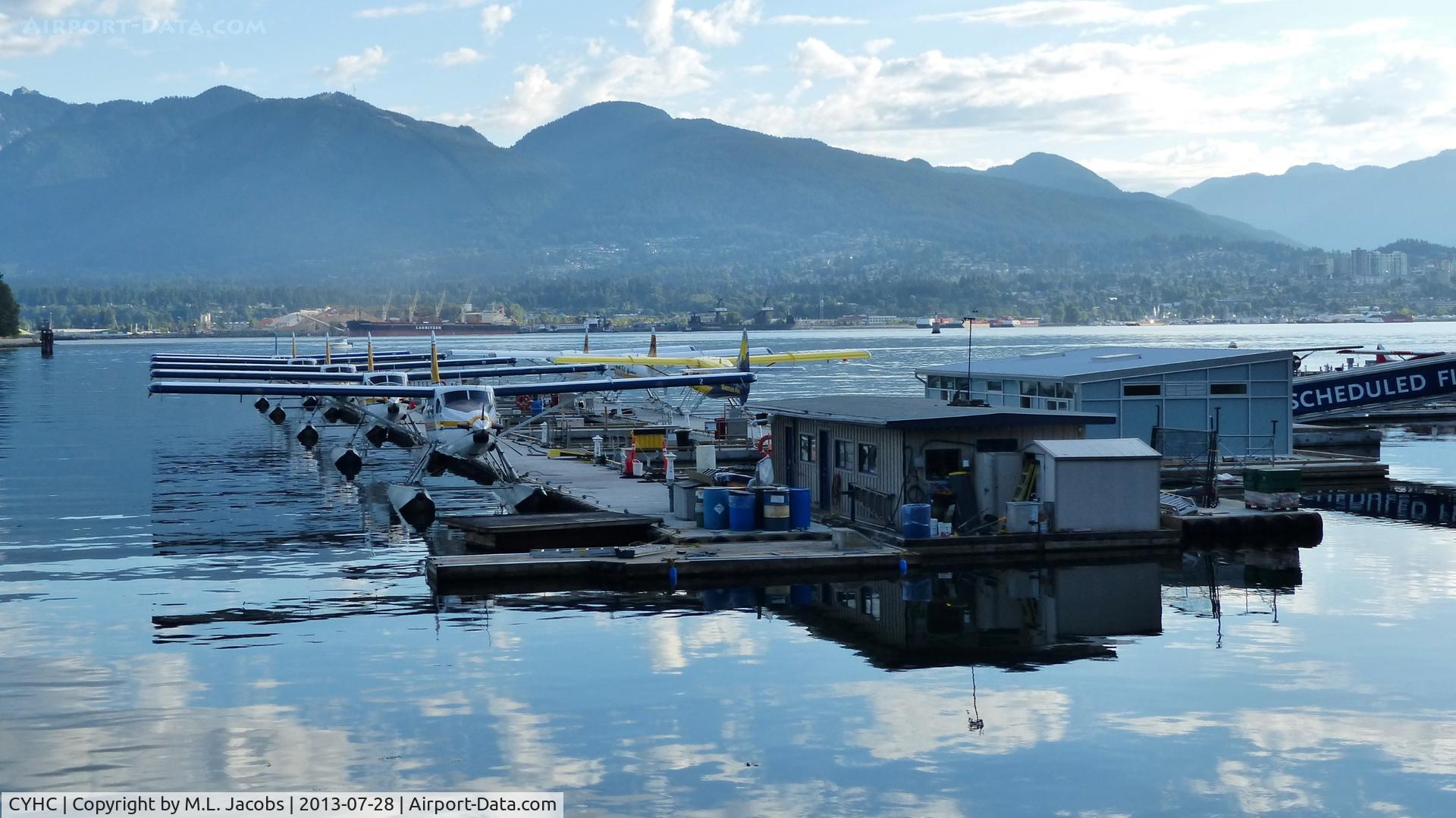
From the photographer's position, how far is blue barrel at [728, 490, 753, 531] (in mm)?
27172

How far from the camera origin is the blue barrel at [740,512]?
1070 inches

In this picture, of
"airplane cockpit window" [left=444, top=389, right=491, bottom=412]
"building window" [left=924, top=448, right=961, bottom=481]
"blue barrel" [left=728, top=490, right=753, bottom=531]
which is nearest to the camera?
"building window" [left=924, top=448, right=961, bottom=481]

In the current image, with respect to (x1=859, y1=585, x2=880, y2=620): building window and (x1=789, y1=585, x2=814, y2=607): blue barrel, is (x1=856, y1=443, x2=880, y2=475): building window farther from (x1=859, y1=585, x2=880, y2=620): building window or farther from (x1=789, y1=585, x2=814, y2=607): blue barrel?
(x1=789, y1=585, x2=814, y2=607): blue barrel

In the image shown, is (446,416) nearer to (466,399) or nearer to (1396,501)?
(466,399)

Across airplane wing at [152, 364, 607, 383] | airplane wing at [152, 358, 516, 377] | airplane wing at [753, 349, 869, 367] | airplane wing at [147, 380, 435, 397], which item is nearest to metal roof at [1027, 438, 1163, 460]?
airplane wing at [147, 380, 435, 397]

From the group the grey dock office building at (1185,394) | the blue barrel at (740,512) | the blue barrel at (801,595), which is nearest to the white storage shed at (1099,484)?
the blue barrel at (801,595)

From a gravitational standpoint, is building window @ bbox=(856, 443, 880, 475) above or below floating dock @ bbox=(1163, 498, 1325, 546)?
above

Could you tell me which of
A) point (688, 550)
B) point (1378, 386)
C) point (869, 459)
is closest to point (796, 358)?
point (1378, 386)

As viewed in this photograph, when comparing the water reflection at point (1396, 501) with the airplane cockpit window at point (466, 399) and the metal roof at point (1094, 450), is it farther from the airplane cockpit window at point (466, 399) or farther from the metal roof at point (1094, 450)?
the airplane cockpit window at point (466, 399)

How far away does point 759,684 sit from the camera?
17.8 metres

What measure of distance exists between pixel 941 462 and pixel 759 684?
9882 mm

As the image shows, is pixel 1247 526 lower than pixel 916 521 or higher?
lower

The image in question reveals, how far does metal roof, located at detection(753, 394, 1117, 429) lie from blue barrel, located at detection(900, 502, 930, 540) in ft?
4.61

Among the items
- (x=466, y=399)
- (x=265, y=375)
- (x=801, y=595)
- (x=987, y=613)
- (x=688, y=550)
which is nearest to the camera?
(x=987, y=613)
